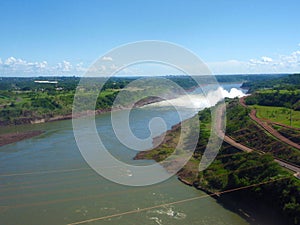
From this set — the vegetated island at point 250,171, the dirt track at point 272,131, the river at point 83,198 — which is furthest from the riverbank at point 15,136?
the dirt track at point 272,131

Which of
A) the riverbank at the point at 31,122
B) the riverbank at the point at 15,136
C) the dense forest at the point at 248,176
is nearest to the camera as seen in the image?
the dense forest at the point at 248,176

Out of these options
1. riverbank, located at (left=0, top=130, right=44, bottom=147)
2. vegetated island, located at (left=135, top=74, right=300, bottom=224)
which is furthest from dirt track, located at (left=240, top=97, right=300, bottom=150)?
riverbank, located at (left=0, top=130, right=44, bottom=147)

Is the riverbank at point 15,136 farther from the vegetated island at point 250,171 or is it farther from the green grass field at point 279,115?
the green grass field at point 279,115

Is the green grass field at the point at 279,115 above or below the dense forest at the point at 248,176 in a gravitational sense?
above

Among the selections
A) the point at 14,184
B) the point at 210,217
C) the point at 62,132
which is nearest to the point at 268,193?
the point at 210,217

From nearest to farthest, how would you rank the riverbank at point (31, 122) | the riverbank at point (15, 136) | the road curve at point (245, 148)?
1. the road curve at point (245, 148)
2. the riverbank at point (15, 136)
3. the riverbank at point (31, 122)

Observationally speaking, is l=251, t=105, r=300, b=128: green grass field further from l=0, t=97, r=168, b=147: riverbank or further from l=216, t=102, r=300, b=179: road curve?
l=0, t=97, r=168, b=147: riverbank
